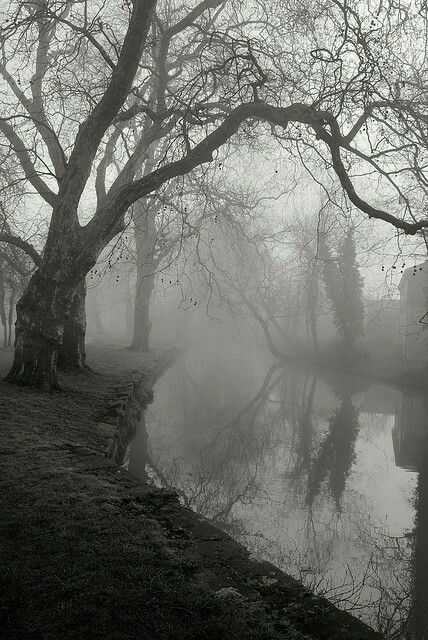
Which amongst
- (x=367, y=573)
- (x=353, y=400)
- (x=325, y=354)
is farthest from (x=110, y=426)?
(x=325, y=354)

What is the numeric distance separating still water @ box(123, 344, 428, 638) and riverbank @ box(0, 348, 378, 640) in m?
1.17

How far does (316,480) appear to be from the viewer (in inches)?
333

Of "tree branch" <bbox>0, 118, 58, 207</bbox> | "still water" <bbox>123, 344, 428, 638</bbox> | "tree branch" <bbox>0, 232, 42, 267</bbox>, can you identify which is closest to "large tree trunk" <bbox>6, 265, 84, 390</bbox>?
"still water" <bbox>123, 344, 428, 638</bbox>

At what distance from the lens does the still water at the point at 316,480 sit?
5188 mm

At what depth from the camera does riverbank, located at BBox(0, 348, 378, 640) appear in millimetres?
2678

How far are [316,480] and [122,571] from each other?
593 centimetres

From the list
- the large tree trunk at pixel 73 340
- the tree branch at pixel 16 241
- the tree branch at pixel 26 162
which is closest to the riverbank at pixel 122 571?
the large tree trunk at pixel 73 340

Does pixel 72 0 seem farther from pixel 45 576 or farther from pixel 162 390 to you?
pixel 162 390

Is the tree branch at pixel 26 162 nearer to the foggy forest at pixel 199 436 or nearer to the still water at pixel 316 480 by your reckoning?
the foggy forest at pixel 199 436

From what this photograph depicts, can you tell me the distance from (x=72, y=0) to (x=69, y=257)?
4.30 metres

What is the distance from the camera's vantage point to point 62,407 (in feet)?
26.5

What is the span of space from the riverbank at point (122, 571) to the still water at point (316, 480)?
1.17 metres

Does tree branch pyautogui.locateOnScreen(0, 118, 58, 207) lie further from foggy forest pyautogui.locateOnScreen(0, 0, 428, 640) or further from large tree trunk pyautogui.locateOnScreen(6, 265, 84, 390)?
large tree trunk pyautogui.locateOnScreen(6, 265, 84, 390)

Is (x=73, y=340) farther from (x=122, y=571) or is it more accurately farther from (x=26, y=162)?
(x=122, y=571)
